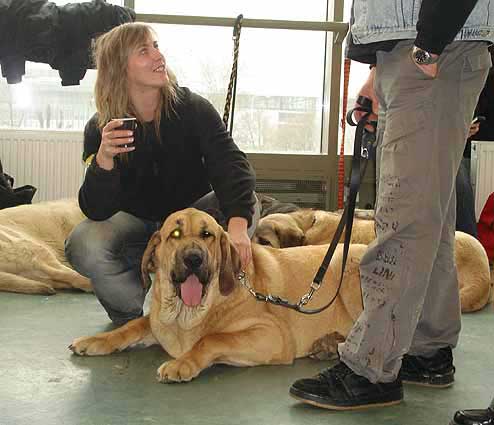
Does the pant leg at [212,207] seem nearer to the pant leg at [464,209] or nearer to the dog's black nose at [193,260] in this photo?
the dog's black nose at [193,260]

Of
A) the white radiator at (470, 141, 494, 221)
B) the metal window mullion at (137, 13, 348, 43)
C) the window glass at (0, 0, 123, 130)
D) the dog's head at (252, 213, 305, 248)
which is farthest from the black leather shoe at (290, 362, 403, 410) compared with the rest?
the window glass at (0, 0, 123, 130)

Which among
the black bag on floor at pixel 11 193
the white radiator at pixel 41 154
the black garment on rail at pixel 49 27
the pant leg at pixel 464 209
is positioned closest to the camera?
the pant leg at pixel 464 209

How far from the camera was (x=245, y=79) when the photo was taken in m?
6.34

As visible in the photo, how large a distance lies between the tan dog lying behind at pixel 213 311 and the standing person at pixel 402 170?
51cm

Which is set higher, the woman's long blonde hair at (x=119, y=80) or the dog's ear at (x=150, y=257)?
the woman's long blonde hair at (x=119, y=80)

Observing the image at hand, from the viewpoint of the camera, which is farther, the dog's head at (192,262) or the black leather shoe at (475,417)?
the dog's head at (192,262)

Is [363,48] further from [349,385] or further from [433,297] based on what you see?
[349,385]

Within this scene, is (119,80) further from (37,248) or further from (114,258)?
(37,248)

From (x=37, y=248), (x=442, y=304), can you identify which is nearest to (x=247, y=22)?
(x=37, y=248)

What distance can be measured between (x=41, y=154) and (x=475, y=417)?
444 centimetres

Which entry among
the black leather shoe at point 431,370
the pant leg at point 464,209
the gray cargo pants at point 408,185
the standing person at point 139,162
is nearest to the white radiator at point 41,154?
the standing person at point 139,162

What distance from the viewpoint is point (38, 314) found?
3.59m

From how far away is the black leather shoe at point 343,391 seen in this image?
7.38ft

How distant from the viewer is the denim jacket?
2.05 m
